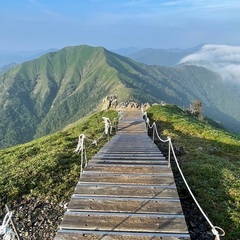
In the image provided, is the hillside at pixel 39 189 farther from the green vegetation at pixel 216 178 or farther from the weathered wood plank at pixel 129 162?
the green vegetation at pixel 216 178

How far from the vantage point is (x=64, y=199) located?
1139 cm

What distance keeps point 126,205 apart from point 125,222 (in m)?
0.81

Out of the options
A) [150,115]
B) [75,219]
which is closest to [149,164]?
[75,219]

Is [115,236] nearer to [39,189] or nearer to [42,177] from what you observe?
[39,189]

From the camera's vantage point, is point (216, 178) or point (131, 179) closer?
point (131, 179)

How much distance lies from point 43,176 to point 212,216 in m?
7.78

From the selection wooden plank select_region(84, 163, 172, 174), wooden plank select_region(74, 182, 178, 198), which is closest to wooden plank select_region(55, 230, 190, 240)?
wooden plank select_region(74, 182, 178, 198)

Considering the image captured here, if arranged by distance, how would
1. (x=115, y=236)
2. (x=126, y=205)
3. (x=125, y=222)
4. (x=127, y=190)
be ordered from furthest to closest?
1. (x=127, y=190)
2. (x=126, y=205)
3. (x=125, y=222)
4. (x=115, y=236)

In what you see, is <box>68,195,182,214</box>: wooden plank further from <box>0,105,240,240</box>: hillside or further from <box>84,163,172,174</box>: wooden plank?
<box>84,163,172,174</box>: wooden plank

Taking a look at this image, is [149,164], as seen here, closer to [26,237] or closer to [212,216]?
[212,216]

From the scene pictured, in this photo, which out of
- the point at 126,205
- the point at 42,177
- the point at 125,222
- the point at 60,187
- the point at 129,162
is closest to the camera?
the point at 125,222

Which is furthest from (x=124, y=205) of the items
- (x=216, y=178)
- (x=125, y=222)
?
(x=216, y=178)

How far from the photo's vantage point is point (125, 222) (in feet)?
23.3

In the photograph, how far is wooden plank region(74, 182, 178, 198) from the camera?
8492 mm
